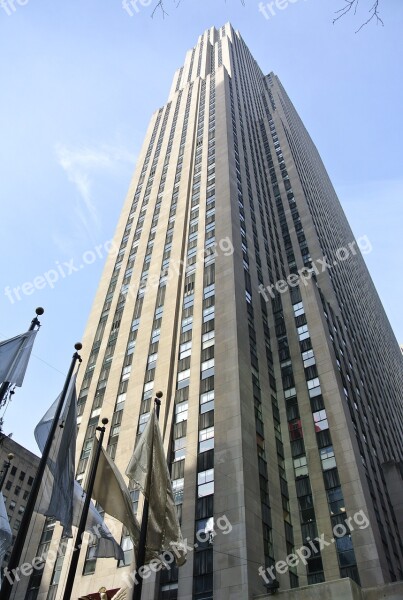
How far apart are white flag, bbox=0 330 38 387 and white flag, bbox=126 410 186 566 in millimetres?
6195

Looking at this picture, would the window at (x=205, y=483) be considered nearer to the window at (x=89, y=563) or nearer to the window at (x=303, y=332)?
the window at (x=89, y=563)

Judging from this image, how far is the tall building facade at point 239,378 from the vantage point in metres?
30.5

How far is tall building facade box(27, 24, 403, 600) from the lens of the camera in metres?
30.5

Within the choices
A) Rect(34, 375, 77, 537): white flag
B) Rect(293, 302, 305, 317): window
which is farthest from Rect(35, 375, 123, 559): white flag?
Rect(293, 302, 305, 317): window

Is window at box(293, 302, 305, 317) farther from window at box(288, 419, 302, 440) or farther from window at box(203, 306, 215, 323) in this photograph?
window at box(288, 419, 302, 440)

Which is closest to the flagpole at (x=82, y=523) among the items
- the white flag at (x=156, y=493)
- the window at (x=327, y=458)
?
the white flag at (x=156, y=493)

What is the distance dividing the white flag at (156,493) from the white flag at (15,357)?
6.19 m

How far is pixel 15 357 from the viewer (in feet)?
63.1

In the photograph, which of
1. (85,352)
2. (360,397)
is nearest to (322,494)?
(360,397)

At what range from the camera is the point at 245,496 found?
29609 millimetres

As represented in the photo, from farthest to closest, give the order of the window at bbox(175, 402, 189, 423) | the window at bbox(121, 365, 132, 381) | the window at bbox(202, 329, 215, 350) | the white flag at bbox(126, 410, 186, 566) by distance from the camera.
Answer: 1. the window at bbox(121, 365, 132, 381)
2. the window at bbox(202, 329, 215, 350)
3. the window at bbox(175, 402, 189, 423)
4. the white flag at bbox(126, 410, 186, 566)

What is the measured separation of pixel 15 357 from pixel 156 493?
8.69 meters

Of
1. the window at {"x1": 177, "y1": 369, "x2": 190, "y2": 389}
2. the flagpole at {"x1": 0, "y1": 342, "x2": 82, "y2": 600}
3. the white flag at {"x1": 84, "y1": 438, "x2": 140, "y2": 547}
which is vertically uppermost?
the window at {"x1": 177, "y1": 369, "x2": 190, "y2": 389}

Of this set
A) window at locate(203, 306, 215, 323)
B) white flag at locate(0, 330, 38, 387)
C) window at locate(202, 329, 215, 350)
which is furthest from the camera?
window at locate(203, 306, 215, 323)
